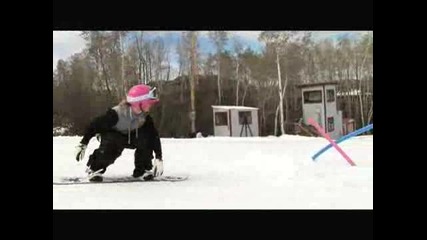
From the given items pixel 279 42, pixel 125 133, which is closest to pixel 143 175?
pixel 125 133

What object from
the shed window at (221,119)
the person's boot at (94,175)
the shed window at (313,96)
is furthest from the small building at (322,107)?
the person's boot at (94,175)

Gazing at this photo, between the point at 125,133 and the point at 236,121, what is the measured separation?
0.60m

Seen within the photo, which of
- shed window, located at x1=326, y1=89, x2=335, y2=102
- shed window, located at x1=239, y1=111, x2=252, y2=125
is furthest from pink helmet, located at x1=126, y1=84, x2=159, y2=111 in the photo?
shed window, located at x1=326, y1=89, x2=335, y2=102

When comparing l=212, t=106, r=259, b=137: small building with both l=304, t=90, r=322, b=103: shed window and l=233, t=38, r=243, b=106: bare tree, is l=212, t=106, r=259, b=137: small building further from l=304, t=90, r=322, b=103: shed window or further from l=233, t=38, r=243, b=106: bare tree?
l=304, t=90, r=322, b=103: shed window

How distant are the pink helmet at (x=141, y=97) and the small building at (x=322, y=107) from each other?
34.3 inches

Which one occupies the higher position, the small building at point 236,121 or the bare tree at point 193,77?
the bare tree at point 193,77

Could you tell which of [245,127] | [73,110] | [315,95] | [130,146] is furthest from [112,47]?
[315,95]

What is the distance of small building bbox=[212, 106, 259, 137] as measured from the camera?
2684 millimetres

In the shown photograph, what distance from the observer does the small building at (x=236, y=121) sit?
2.68 m

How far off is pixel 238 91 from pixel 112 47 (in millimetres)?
678

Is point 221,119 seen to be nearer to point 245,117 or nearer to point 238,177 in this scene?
point 245,117

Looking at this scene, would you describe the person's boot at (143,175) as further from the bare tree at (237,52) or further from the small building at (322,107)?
the small building at (322,107)

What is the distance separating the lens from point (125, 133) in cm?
233

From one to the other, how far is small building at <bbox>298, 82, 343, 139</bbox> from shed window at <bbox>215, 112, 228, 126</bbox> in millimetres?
419
